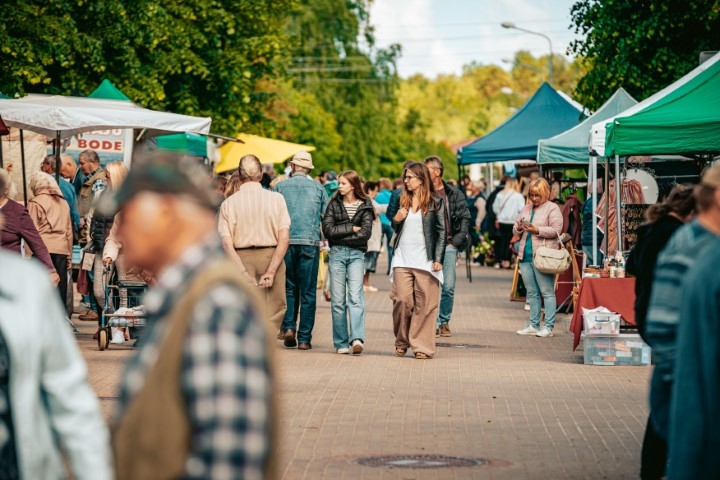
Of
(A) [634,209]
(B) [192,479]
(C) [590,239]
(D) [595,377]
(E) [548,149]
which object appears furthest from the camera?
(E) [548,149]

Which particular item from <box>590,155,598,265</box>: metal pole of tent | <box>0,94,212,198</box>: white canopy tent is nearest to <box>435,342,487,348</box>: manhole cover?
<box>590,155,598,265</box>: metal pole of tent

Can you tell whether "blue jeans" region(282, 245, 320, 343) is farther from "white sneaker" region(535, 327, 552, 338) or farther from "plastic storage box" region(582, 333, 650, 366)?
"white sneaker" region(535, 327, 552, 338)

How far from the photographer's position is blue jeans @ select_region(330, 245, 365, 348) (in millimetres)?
14023

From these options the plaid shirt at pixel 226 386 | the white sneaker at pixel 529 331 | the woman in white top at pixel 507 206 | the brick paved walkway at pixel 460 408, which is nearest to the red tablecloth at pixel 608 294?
the brick paved walkway at pixel 460 408

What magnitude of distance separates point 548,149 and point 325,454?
1249 cm

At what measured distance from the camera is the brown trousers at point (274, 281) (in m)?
13.1

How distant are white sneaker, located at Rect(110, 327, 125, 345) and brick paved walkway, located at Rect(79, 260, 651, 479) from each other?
0.18 meters

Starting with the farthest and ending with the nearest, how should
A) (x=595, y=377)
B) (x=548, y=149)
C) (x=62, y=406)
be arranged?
(x=548, y=149) → (x=595, y=377) → (x=62, y=406)

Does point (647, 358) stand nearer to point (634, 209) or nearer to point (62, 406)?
point (634, 209)

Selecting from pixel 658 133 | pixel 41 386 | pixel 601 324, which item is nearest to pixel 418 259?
pixel 601 324

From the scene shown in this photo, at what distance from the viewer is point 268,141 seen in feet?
96.7

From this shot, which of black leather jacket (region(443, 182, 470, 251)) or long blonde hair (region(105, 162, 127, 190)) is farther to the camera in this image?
black leather jacket (region(443, 182, 470, 251))

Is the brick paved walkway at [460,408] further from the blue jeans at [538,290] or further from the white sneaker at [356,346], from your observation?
the blue jeans at [538,290]

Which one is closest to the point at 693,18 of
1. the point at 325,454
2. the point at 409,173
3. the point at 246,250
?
the point at 409,173
